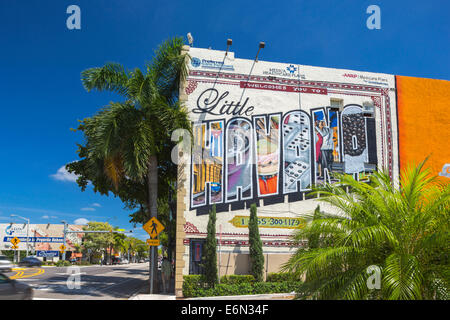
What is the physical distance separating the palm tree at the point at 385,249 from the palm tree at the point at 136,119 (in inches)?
420

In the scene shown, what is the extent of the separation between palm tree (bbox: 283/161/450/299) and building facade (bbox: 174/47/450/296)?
10234 mm

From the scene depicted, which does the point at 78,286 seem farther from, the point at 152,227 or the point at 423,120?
the point at 423,120

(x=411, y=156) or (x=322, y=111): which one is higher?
(x=322, y=111)

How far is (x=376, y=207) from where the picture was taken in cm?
774

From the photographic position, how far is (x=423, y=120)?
877 inches

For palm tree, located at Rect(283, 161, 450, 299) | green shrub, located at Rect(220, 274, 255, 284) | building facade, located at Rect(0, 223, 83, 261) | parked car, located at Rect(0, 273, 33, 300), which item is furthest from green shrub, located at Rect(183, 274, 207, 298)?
building facade, located at Rect(0, 223, 83, 261)

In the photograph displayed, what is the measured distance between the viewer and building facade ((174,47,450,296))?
18.6 metres

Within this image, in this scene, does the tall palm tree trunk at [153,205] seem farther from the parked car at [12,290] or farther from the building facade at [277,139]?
the parked car at [12,290]

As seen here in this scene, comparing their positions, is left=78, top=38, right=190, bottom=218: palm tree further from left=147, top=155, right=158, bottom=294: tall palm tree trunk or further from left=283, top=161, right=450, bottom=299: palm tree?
left=283, top=161, right=450, bottom=299: palm tree

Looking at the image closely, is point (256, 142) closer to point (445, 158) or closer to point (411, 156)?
point (411, 156)

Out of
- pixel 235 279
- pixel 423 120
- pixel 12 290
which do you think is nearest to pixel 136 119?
pixel 235 279

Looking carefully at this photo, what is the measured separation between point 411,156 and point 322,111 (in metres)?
5.89

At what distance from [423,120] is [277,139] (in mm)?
9303
